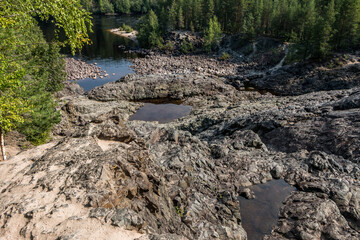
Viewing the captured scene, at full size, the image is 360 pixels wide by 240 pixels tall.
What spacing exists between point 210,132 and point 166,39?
250ft

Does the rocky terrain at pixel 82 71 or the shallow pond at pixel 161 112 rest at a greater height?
the rocky terrain at pixel 82 71

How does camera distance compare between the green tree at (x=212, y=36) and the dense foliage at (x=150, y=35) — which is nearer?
the green tree at (x=212, y=36)

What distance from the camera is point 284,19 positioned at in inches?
2867

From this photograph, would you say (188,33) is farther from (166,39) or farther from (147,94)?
A: (147,94)

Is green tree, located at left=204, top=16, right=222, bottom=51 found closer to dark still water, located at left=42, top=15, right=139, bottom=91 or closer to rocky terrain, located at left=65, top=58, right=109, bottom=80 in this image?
dark still water, located at left=42, top=15, right=139, bottom=91

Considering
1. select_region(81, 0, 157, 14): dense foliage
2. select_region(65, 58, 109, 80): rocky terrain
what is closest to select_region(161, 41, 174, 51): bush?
select_region(65, 58, 109, 80): rocky terrain

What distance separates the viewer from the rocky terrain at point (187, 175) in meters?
8.42

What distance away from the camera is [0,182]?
995 cm

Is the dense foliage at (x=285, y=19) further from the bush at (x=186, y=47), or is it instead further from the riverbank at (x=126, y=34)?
the riverbank at (x=126, y=34)

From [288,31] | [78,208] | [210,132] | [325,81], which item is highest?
[288,31]

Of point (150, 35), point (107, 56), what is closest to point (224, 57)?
point (150, 35)

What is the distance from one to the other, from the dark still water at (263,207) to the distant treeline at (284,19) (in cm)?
4466

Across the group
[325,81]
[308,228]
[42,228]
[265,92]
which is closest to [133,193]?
[42,228]

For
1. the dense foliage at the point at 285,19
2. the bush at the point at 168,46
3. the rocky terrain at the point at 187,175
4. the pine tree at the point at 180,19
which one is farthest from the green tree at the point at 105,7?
the rocky terrain at the point at 187,175
